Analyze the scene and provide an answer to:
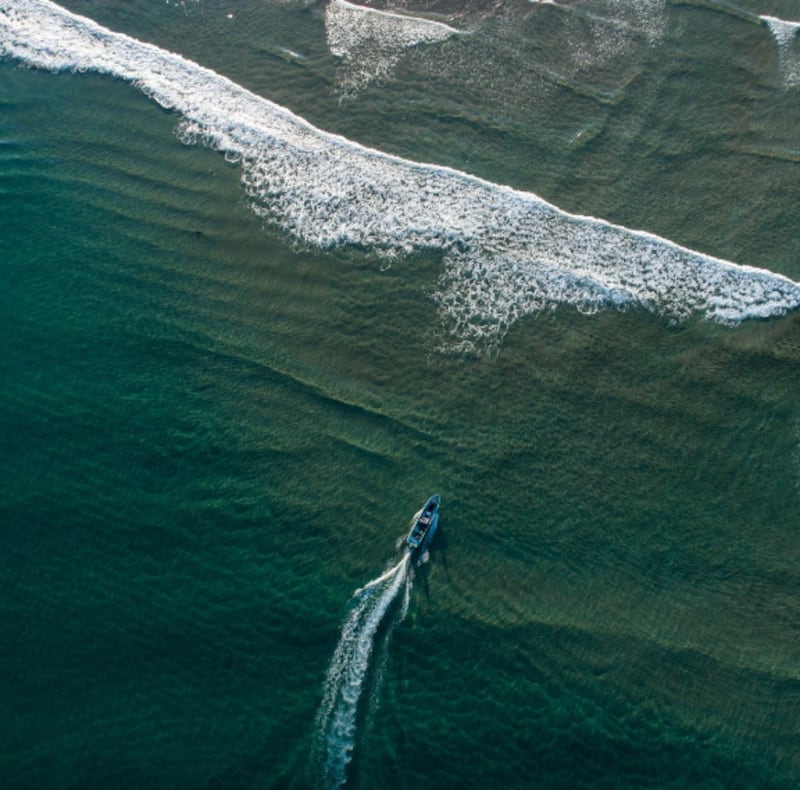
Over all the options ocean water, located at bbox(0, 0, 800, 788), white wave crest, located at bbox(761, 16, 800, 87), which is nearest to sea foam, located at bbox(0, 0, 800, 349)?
ocean water, located at bbox(0, 0, 800, 788)

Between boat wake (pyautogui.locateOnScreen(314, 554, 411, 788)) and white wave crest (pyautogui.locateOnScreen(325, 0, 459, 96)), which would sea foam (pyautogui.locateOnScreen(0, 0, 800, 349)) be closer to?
white wave crest (pyautogui.locateOnScreen(325, 0, 459, 96))

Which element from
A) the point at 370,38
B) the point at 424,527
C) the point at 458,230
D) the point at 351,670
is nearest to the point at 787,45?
the point at 458,230

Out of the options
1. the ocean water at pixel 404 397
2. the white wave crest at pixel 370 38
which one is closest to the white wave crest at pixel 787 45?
the ocean water at pixel 404 397

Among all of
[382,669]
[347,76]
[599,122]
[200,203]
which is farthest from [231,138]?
[382,669]

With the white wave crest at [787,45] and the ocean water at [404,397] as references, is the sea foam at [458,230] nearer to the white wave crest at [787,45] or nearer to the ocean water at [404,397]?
the ocean water at [404,397]

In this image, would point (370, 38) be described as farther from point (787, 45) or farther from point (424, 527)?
point (424, 527)
